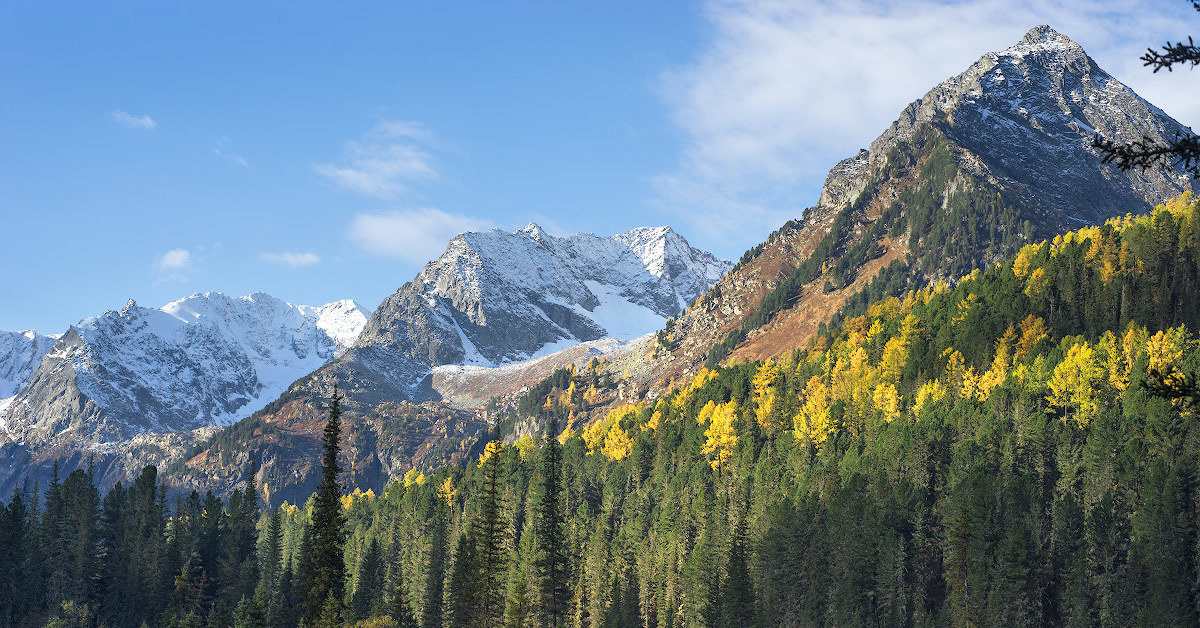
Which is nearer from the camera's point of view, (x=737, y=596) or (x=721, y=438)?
(x=737, y=596)

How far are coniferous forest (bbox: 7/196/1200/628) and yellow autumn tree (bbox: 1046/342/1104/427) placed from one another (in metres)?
0.37

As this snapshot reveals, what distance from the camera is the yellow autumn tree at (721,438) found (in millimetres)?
191750

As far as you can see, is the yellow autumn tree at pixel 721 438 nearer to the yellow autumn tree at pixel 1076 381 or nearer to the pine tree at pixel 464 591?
the pine tree at pixel 464 591

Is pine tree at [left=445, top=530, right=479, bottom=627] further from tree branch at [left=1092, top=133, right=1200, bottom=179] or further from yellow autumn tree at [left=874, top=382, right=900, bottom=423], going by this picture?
tree branch at [left=1092, top=133, right=1200, bottom=179]

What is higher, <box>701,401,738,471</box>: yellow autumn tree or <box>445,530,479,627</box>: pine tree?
<box>701,401,738,471</box>: yellow autumn tree

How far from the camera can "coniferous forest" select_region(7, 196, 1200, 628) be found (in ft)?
Result: 352

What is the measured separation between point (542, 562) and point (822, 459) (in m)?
71.5

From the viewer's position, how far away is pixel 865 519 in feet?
423

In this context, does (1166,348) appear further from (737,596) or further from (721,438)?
(721,438)

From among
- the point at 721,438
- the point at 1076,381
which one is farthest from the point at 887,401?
the point at 1076,381

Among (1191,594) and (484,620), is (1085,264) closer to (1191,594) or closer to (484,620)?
(1191,594)

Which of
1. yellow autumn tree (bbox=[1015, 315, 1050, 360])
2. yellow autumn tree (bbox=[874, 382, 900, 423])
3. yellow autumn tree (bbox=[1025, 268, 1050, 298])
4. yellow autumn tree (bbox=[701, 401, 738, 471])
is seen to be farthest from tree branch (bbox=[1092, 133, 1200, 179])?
yellow autumn tree (bbox=[701, 401, 738, 471])

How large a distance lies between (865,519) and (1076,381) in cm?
3914

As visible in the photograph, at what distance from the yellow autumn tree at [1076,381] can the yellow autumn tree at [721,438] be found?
65.4 metres
